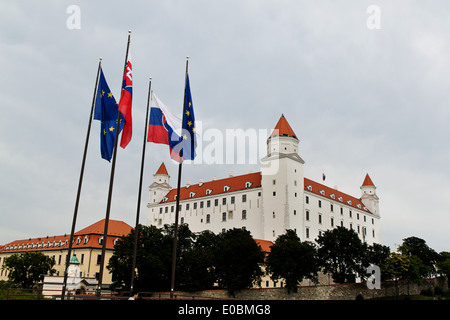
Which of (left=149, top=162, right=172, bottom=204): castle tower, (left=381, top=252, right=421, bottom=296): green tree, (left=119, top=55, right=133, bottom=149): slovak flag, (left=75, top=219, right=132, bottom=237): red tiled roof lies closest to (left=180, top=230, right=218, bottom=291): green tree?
(left=381, top=252, right=421, bottom=296): green tree

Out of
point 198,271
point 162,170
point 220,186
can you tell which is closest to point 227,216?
point 220,186

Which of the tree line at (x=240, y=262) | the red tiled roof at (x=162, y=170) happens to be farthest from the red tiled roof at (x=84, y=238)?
the tree line at (x=240, y=262)

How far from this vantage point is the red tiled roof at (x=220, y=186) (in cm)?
8526

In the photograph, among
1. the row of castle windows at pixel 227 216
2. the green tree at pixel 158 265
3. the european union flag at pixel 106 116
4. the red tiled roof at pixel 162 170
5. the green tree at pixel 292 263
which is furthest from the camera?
the red tiled roof at pixel 162 170

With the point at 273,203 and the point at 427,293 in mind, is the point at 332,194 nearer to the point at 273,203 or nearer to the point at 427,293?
the point at 273,203

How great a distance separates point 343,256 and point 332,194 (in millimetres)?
40914

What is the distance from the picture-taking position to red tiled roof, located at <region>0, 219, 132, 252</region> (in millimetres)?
76469

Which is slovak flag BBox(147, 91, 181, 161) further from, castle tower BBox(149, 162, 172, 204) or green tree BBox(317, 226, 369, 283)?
castle tower BBox(149, 162, 172, 204)

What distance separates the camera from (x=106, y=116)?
72.8 feet

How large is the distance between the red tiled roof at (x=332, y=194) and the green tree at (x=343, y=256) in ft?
95.9

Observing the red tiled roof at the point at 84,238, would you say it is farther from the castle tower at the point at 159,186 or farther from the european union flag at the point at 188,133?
the european union flag at the point at 188,133

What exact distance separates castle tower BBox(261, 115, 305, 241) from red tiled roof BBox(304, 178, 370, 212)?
20.6 ft

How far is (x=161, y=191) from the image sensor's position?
339ft
